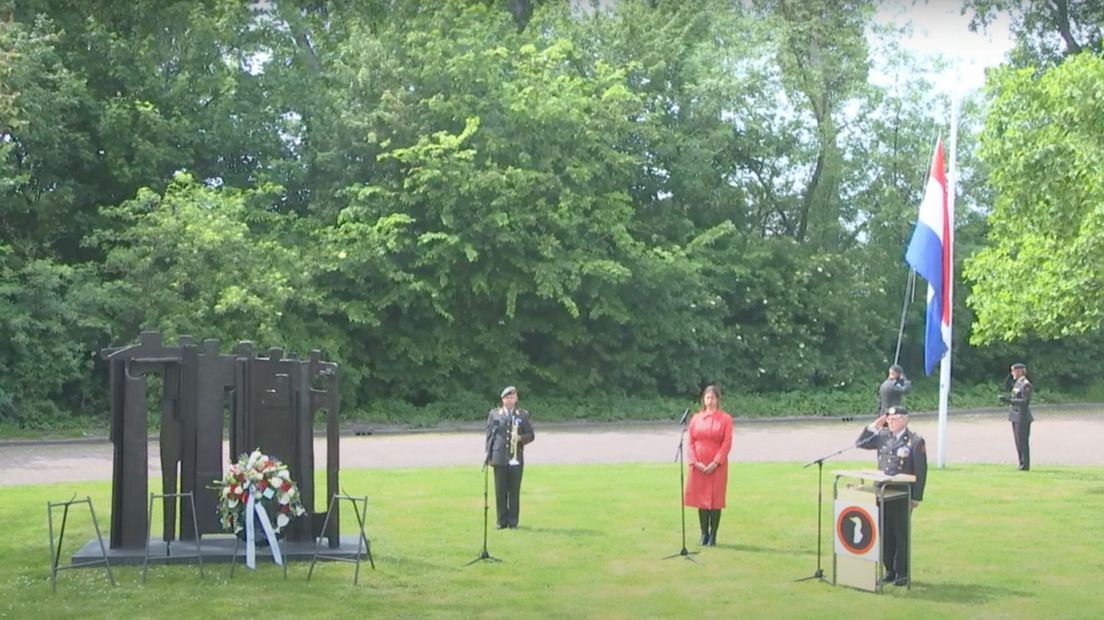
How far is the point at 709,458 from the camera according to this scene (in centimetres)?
1620

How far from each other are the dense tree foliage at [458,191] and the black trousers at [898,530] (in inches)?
843

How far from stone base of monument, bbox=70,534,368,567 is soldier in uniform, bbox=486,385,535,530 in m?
2.46

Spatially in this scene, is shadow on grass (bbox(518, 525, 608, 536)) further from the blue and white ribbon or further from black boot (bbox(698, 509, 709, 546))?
the blue and white ribbon

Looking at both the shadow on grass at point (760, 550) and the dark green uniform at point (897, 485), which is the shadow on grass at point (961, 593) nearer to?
the dark green uniform at point (897, 485)

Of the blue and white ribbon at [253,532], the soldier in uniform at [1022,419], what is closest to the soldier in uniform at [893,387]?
the soldier in uniform at [1022,419]

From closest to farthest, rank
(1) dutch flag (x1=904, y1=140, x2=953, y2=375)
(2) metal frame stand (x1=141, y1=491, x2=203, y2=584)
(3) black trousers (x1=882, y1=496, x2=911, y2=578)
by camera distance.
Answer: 1. (3) black trousers (x1=882, y1=496, x2=911, y2=578)
2. (2) metal frame stand (x1=141, y1=491, x2=203, y2=584)
3. (1) dutch flag (x1=904, y1=140, x2=953, y2=375)

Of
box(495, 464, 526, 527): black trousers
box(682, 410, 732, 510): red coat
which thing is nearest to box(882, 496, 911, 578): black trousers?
box(682, 410, 732, 510): red coat

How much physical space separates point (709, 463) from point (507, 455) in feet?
8.85

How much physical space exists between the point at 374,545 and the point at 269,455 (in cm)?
162

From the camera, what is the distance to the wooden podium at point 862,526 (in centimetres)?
1341

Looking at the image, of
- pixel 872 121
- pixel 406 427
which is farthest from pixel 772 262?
pixel 406 427

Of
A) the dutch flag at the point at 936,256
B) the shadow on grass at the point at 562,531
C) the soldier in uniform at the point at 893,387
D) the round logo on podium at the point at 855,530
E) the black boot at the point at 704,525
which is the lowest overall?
the shadow on grass at the point at 562,531

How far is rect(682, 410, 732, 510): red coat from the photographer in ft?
53.1

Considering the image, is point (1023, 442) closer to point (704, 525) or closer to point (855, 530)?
point (704, 525)
